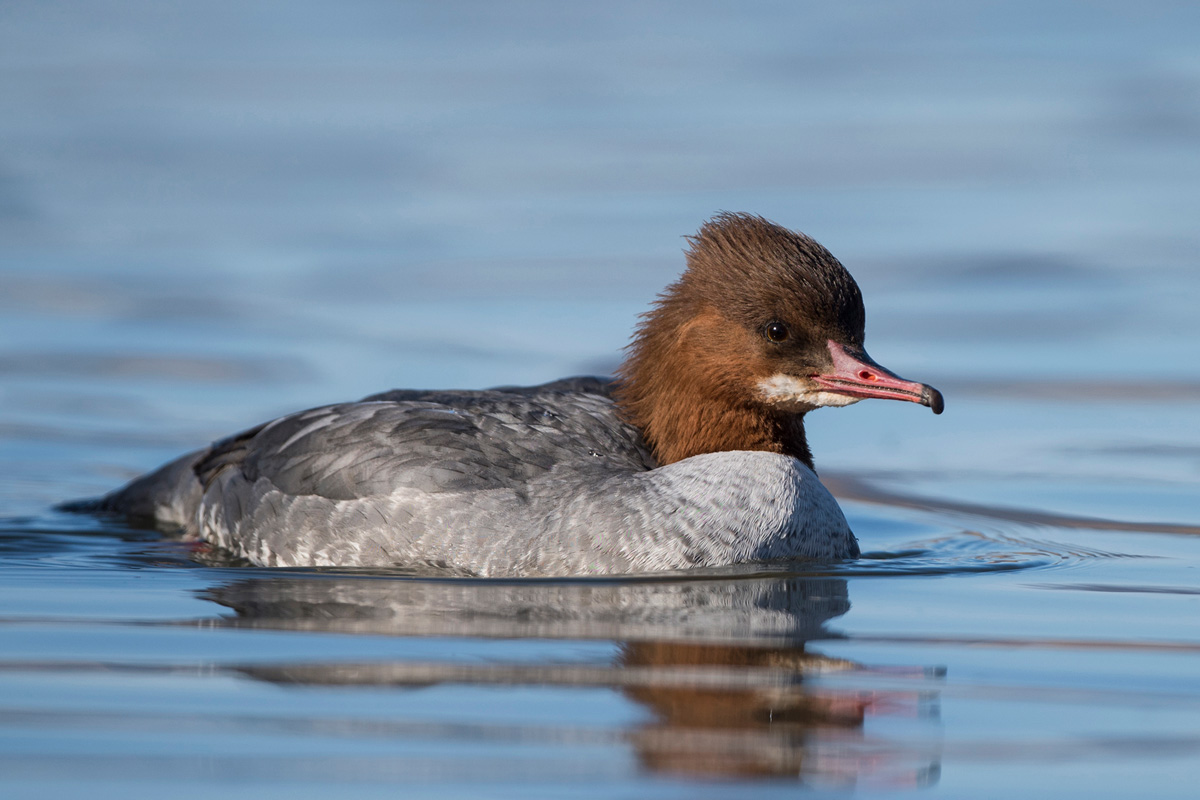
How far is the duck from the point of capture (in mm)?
7254

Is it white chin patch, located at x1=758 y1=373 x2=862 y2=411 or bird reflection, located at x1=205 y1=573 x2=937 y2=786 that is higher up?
white chin patch, located at x1=758 y1=373 x2=862 y2=411

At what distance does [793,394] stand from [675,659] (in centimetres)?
205

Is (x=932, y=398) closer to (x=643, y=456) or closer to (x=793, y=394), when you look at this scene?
(x=793, y=394)

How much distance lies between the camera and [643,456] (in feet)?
25.9

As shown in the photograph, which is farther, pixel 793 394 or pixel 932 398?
pixel 793 394

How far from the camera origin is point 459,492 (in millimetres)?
7422

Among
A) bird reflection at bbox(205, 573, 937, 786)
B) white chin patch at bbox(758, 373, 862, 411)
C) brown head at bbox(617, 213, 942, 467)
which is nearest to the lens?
bird reflection at bbox(205, 573, 937, 786)

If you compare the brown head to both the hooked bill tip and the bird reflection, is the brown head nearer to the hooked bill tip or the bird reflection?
the hooked bill tip

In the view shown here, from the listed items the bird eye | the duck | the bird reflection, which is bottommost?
the bird reflection

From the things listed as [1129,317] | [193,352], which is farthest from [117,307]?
[1129,317]

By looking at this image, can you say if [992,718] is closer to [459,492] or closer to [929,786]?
[929,786]

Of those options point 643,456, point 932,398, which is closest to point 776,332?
point 932,398

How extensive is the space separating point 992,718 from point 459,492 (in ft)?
9.26

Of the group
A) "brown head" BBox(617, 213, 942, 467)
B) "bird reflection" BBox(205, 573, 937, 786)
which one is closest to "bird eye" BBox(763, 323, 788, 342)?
"brown head" BBox(617, 213, 942, 467)
